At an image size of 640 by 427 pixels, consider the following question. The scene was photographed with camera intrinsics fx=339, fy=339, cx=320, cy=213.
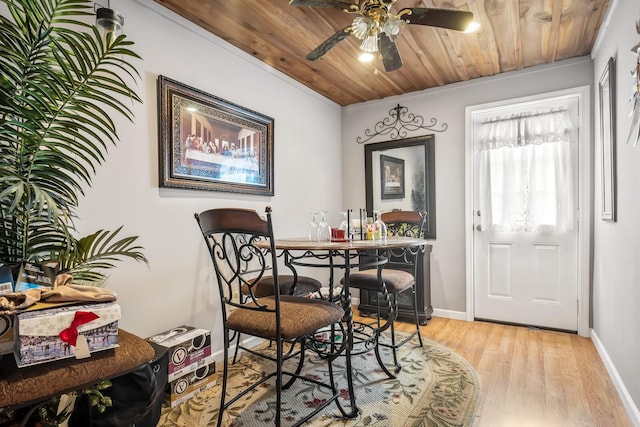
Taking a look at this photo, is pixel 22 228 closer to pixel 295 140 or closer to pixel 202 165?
pixel 202 165

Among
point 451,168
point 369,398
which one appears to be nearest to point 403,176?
point 451,168

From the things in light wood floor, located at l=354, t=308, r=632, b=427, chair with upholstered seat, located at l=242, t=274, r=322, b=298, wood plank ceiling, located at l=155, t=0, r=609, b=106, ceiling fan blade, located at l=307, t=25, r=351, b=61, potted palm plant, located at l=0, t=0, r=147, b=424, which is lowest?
light wood floor, located at l=354, t=308, r=632, b=427

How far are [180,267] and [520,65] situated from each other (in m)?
3.30

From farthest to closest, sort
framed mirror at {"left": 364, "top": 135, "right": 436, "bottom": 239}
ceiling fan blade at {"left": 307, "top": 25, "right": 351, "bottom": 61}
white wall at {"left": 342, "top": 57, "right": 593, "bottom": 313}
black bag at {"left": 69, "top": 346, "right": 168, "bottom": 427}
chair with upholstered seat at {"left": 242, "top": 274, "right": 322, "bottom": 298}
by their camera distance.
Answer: framed mirror at {"left": 364, "top": 135, "right": 436, "bottom": 239}
white wall at {"left": 342, "top": 57, "right": 593, "bottom": 313}
chair with upholstered seat at {"left": 242, "top": 274, "right": 322, "bottom": 298}
ceiling fan blade at {"left": 307, "top": 25, "right": 351, "bottom": 61}
black bag at {"left": 69, "top": 346, "right": 168, "bottom": 427}

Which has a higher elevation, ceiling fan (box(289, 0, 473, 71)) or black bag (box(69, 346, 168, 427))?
ceiling fan (box(289, 0, 473, 71))

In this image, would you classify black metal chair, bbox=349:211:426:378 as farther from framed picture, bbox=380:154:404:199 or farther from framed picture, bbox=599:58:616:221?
framed picture, bbox=599:58:616:221

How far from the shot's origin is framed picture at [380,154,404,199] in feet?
12.3

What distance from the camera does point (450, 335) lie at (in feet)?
9.70

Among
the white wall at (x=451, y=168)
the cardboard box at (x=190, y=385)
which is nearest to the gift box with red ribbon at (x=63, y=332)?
the cardboard box at (x=190, y=385)

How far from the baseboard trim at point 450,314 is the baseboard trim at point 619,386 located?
3.39 ft

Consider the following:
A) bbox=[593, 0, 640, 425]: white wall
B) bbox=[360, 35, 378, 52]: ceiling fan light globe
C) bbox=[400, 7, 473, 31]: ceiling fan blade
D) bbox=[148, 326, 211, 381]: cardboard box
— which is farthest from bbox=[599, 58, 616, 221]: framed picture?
bbox=[148, 326, 211, 381]: cardboard box

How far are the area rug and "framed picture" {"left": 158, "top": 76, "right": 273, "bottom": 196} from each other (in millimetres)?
1296

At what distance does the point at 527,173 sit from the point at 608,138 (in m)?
0.87

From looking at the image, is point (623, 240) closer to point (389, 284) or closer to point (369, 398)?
point (389, 284)
